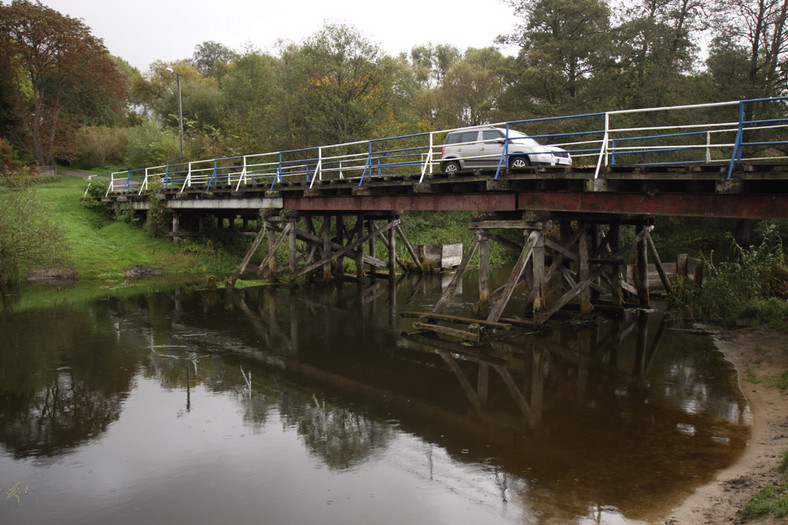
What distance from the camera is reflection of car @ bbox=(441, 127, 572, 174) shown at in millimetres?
15266

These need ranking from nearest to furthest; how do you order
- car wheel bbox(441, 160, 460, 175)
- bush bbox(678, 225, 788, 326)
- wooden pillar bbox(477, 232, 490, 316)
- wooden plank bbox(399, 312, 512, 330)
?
wooden plank bbox(399, 312, 512, 330)
bush bbox(678, 225, 788, 326)
wooden pillar bbox(477, 232, 490, 316)
car wheel bbox(441, 160, 460, 175)

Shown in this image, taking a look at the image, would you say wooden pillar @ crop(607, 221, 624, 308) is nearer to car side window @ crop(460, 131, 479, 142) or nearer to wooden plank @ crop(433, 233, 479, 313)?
wooden plank @ crop(433, 233, 479, 313)

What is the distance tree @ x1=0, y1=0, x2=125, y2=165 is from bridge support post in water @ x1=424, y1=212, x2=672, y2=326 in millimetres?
38511

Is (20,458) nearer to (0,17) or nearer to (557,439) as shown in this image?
(557,439)

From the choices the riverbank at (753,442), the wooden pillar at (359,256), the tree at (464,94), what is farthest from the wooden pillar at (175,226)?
the tree at (464,94)

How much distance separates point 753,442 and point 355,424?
17.7 feet

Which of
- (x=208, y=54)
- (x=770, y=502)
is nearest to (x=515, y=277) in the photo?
(x=770, y=502)

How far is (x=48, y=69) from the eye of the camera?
136 feet

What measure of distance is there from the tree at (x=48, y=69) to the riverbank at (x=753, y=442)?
146ft

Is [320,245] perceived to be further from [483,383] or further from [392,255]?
[483,383]

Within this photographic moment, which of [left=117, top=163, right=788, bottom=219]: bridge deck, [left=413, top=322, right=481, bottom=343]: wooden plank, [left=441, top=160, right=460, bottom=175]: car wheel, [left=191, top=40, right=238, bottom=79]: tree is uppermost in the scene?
[left=191, top=40, right=238, bottom=79]: tree

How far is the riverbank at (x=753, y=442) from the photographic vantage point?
5864 millimetres

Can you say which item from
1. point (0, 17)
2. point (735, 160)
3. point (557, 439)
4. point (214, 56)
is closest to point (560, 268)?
point (735, 160)

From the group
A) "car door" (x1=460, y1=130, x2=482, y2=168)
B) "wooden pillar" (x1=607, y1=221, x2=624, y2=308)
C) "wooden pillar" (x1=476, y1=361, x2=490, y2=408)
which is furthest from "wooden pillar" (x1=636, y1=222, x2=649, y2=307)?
"wooden pillar" (x1=476, y1=361, x2=490, y2=408)
